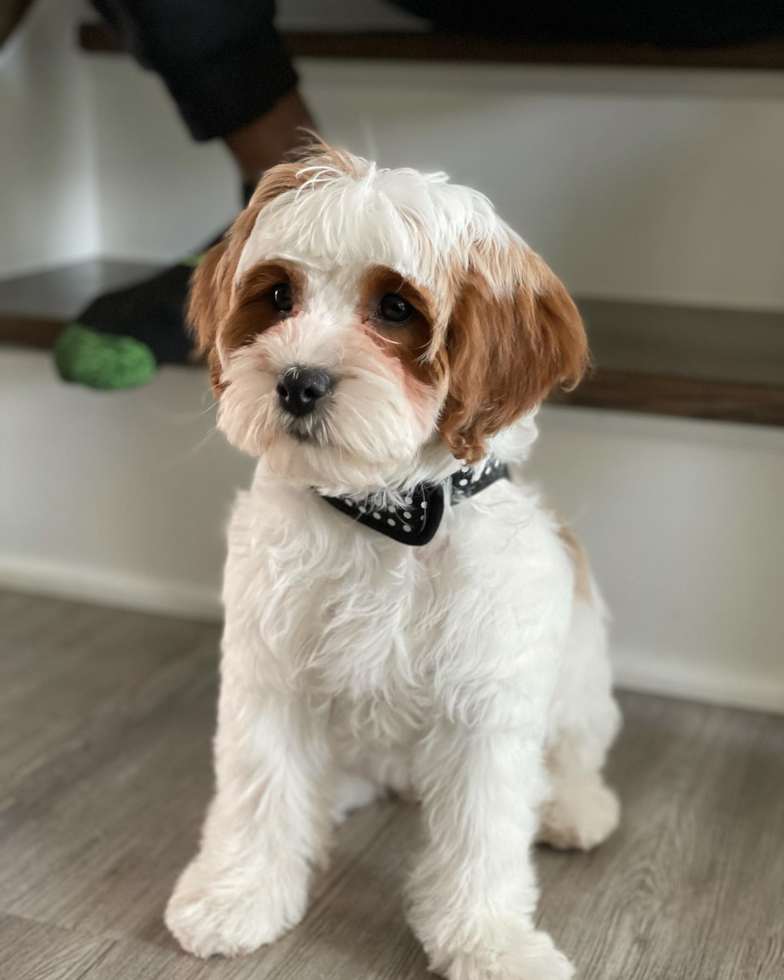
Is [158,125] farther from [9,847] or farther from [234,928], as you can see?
[234,928]

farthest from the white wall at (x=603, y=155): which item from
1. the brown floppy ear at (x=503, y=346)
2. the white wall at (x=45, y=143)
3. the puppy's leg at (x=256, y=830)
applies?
the puppy's leg at (x=256, y=830)

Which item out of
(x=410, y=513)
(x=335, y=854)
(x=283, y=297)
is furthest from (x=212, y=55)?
(x=335, y=854)

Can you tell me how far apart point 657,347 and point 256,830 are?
84cm

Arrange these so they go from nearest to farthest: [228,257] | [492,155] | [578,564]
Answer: [228,257], [578,564], [492,155]

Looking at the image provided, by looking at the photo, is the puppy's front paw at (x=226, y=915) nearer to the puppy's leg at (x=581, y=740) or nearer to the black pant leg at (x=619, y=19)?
the puppy's leg at (x=581, y=740)

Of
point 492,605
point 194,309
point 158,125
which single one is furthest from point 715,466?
point 158,125

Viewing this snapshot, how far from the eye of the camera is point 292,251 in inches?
32.9

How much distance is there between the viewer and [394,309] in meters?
0.85

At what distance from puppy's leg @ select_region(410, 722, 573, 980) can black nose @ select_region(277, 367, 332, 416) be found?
0.34 m

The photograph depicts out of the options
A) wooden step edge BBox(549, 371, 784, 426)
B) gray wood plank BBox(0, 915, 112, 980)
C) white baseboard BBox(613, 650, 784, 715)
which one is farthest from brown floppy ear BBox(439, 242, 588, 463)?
white baseboard BBox(613, 650, 784, 715)

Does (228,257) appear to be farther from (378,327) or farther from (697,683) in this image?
(697,683)

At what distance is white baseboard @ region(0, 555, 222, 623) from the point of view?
174 centimetres

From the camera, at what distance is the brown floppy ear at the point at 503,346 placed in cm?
85

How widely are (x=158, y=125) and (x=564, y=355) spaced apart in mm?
1342
